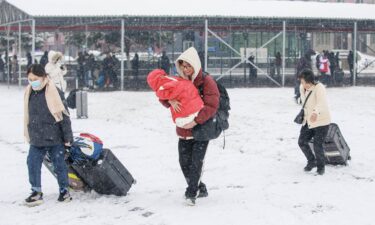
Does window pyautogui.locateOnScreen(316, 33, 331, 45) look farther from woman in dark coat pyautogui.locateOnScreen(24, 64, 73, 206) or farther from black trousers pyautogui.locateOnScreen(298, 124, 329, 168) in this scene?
woman in dark coat pyautogui.locateOnScreen(24, 64, 73, 206)

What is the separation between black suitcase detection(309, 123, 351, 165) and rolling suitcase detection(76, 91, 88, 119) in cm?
785

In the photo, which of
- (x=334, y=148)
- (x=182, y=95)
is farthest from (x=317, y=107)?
(x=182, y=95)

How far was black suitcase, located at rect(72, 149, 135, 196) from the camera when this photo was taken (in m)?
6.89

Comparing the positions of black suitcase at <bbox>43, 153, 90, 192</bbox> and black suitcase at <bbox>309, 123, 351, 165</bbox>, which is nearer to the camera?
black suitcase at <bbox>43, 153, 90, 192</bbox>

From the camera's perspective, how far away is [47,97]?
267 inches

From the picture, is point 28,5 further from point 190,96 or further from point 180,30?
point 190,96

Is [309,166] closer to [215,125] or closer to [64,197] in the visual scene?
[215,125]

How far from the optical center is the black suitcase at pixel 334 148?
342 inches

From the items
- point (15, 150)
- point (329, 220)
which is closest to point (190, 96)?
point (329, 220)

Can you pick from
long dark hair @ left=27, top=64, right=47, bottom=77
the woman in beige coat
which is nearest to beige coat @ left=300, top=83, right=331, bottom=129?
the woman in beige coat

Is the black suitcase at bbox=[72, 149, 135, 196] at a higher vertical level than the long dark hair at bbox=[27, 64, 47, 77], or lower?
lower

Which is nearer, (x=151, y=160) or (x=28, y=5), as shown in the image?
(x=151, y=160)

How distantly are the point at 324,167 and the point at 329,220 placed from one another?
2.38 metres

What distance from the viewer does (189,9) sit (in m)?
27.1
